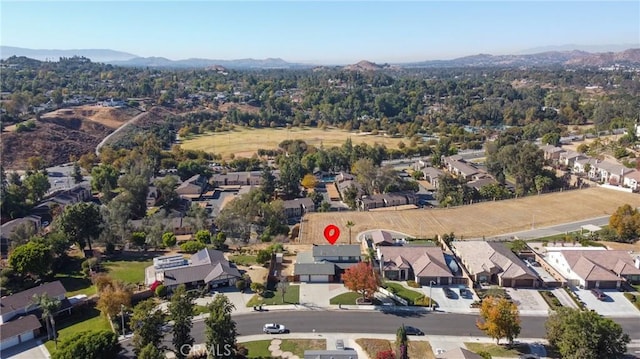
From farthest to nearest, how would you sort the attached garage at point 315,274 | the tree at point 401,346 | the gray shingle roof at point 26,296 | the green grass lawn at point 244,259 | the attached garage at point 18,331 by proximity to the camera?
the green grass lawn at point 244,259
the attached garage at point 315,274
the gray shingle roof at point 26,296
the attached garage at point 18,331
the tree at point 401,346

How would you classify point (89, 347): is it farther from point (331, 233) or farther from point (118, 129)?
point (118, 129)

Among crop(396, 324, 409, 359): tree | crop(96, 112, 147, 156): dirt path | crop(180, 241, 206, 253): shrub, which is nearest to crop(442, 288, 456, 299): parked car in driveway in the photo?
crop(396, 324, 409, 359): tree

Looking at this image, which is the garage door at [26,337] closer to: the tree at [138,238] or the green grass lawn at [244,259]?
the tree at [138,238]

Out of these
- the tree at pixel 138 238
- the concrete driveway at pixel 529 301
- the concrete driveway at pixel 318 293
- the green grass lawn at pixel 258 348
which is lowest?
the concrete driveway at pixel 529 301

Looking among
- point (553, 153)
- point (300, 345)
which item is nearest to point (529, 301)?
point (300, 345)

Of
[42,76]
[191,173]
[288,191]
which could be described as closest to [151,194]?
[191,173]

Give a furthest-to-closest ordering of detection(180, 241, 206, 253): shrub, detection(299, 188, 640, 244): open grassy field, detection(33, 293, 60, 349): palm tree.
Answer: detection(299, 188, 640, 244): open grassy field < detection(180, 241, 206, 253): shrub < detection(33, 293, 60, 349): palm tree

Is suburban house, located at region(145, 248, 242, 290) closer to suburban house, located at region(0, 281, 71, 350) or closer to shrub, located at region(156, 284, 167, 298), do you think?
shrub, located at region(156, 284, 167, 298)

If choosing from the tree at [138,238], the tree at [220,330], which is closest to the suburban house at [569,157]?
the tree at [138,238]
